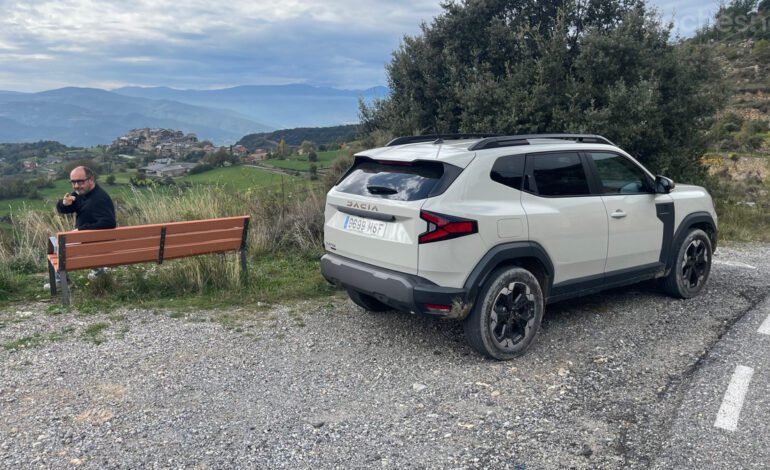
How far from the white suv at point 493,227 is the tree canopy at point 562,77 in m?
6.45

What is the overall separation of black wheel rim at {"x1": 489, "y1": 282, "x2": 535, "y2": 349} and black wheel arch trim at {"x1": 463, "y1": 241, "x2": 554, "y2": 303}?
24cm

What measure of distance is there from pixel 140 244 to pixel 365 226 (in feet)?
10.1

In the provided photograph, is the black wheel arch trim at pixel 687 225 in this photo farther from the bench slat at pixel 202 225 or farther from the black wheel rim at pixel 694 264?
the bench slat at pixel 202 225

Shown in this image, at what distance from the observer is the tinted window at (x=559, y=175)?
481 cm

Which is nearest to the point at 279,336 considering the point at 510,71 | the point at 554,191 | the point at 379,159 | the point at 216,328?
the point at 216,328

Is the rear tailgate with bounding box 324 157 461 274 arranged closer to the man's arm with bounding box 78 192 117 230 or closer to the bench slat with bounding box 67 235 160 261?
the bench slat with bounding box 67 235 160 261

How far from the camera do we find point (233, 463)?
3133 mm

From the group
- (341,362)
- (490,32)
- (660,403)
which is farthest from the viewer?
(490,32)

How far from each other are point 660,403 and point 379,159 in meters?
2.82

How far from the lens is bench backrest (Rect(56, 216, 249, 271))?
588cm

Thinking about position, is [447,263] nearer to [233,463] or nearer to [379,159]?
[379,159]

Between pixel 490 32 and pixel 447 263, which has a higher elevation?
pixel 490 32

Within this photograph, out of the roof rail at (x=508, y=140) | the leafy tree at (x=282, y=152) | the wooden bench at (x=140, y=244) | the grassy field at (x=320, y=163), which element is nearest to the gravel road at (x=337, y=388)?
the wooden bench at (x=140, y=244)

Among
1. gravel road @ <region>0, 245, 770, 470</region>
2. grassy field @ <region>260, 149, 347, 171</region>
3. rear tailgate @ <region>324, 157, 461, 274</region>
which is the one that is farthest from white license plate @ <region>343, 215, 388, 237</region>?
grassy field @ <region>260, 149, 347, 171</region>
